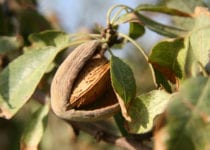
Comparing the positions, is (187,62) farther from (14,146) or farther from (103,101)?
(14,146)

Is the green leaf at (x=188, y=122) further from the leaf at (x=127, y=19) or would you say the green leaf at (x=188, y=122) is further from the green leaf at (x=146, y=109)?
the leaf at (x=127, y=19)

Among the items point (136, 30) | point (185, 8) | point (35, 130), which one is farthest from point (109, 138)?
point (185, 8)

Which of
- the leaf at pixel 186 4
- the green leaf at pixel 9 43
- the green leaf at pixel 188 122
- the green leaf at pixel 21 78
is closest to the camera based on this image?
the green leaf at pixel 188 122

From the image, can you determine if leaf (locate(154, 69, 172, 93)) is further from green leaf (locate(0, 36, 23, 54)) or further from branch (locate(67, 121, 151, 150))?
green leaf (locate(0, 36, 23, 54))

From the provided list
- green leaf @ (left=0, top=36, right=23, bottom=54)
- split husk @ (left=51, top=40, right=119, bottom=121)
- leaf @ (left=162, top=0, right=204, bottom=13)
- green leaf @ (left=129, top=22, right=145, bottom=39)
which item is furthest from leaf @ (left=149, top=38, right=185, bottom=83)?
green leaf @ (left=0, top=36, right=23, bottom=54)

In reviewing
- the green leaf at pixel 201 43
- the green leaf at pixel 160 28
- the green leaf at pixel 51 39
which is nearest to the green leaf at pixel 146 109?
the green leaf at pixel 201 43

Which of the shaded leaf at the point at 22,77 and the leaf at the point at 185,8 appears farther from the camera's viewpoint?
the leaf at the point at 185,8

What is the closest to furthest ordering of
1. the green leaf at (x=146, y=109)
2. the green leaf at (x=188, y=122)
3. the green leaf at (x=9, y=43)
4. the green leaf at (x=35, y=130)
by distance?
1. the green leaf at (x=188, y=122)
2. the green leaf at (x=146, y=109)
3. the green leaf at (x=35, y=130)
4. the green leaf at (x=9, y=43)

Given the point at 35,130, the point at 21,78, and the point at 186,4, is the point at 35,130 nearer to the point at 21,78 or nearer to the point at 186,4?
the point at 21,78
